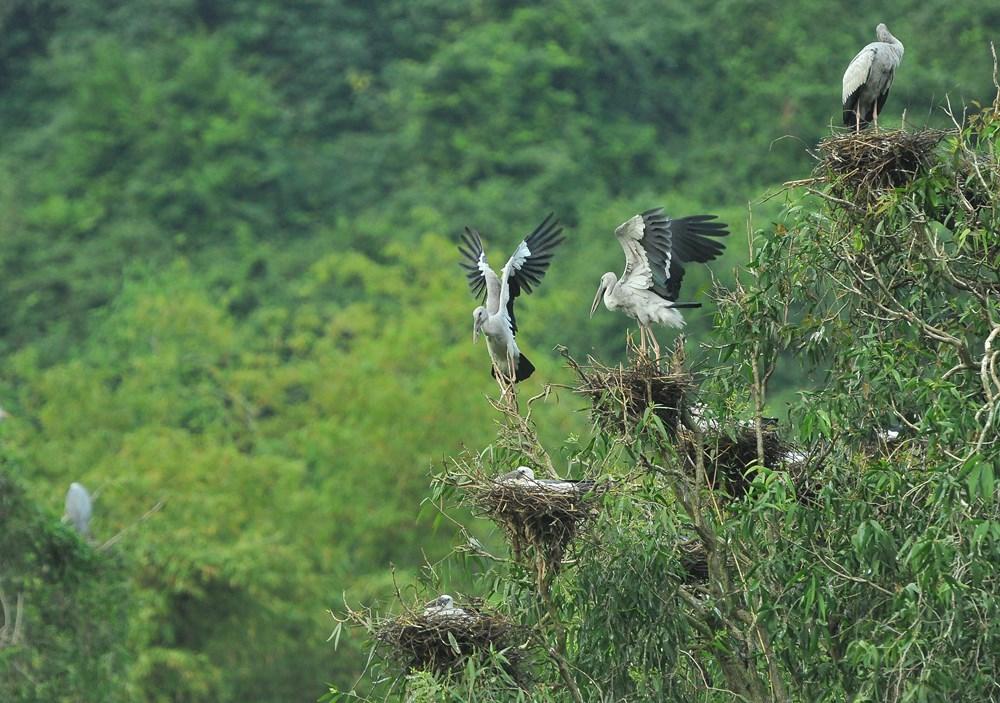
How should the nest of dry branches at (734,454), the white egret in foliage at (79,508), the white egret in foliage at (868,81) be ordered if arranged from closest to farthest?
the nest of dry branches at (734,454) → the white egret in foliage at (868,81) → the white egret in foliage at (79,508)

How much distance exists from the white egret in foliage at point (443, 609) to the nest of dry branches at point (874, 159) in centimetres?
298

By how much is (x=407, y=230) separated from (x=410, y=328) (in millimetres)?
Result: 9433

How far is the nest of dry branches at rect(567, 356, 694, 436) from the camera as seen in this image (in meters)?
9.94

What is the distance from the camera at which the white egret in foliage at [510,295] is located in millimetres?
12648

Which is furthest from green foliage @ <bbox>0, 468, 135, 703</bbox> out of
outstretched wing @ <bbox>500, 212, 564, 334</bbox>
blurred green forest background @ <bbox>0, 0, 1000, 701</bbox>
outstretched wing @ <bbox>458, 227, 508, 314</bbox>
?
outstretched wing @ <bbox>500, 212, 564, 334</bbox>

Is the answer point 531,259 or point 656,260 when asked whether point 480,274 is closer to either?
point 531,259

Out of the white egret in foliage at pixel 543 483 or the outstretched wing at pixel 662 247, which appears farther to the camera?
the outstretched wing at pixel 662 247

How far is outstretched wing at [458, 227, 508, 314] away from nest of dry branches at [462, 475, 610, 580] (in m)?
2.92

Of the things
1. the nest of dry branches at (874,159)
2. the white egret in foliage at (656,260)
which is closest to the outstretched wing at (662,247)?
the white egret in foliage at (656,260)

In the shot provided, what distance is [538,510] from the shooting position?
9.81 m

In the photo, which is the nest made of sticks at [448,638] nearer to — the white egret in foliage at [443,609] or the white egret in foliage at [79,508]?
the white egret in foliage at [443,609]

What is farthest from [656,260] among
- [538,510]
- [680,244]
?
[538,510]

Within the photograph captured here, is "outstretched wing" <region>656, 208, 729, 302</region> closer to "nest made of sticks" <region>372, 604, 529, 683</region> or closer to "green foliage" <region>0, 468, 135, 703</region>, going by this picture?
"nest made of sticks" <region>372, 604, 529, 683</region>

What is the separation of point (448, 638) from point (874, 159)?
3.31 meters
